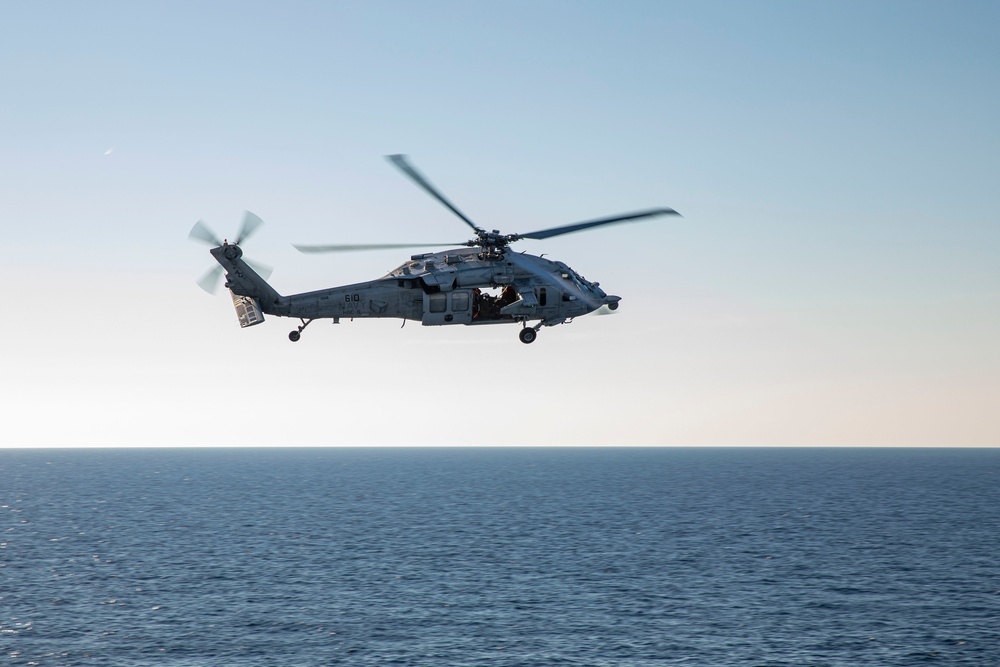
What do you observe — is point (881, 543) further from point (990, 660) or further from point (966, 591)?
point (990, 660)

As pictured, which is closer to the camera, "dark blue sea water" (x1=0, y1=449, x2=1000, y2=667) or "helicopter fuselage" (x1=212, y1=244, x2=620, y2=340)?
"helicopter fuselage" (x1=212, y1=244, x2=620, y2=340)

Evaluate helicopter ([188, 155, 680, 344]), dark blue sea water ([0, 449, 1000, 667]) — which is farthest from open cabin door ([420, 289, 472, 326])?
dark blue sea water ([0, 449, 1000, 667])

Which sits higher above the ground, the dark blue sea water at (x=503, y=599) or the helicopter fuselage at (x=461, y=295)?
the helicopter fuselage at (x=461, y=295)

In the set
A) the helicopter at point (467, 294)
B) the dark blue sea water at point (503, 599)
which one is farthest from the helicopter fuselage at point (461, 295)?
the dark blue sea water at point (503, 599)

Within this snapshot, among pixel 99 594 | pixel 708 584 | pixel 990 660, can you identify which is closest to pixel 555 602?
pixel 708 584

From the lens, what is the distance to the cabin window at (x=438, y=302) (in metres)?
45.2

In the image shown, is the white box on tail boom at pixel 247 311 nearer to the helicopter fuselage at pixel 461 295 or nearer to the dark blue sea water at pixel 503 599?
the helicopter fuselage at pixel 461 295

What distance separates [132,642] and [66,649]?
22.9 ft

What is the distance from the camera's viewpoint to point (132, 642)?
100 metres

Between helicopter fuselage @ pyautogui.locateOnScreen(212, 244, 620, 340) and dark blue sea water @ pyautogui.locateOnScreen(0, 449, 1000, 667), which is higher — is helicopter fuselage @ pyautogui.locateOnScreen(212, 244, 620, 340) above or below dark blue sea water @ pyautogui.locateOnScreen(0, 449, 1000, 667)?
above

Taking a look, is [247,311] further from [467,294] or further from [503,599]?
[503,599]

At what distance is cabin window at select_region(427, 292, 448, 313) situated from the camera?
1780 inches

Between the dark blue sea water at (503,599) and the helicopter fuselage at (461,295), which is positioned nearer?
the helicopter fuselage at (461,295)

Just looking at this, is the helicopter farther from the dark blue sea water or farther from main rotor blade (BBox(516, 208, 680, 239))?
the dark blue sea water
